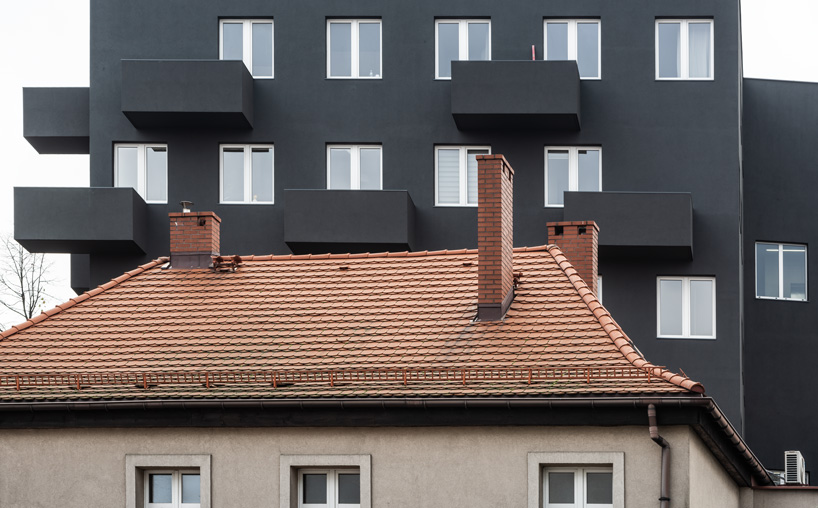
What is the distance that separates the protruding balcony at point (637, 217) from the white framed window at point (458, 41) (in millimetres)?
4666

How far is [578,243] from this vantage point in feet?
78.2

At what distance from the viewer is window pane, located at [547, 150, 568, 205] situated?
3441cm

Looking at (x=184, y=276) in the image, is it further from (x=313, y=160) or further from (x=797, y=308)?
(x=797, y=308)

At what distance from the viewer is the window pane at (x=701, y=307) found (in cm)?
3353

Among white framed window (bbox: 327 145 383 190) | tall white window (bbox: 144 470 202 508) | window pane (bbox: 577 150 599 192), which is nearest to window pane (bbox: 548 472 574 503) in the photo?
tall white window (bbox: 144 470 202 508)

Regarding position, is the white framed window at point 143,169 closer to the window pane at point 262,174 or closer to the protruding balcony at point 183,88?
the protruding balcony at point 183,88

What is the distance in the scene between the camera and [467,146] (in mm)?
34531

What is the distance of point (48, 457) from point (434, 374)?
18.2 ft

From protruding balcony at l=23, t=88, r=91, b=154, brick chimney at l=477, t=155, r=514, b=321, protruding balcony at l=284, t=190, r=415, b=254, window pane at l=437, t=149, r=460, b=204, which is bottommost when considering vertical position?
brick chimney at l=477, t=155, r=514, b=321

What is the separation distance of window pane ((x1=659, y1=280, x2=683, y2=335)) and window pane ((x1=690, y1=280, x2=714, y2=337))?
1.03 feet

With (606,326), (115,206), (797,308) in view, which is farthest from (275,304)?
(797,308)

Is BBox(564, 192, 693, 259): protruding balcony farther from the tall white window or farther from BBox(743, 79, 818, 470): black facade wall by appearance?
the tall white window

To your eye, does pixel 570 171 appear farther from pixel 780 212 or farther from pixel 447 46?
pixel 780 212

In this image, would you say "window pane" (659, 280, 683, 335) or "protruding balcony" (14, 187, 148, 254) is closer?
"protruding balcony" (14, 187, 148, 254)
